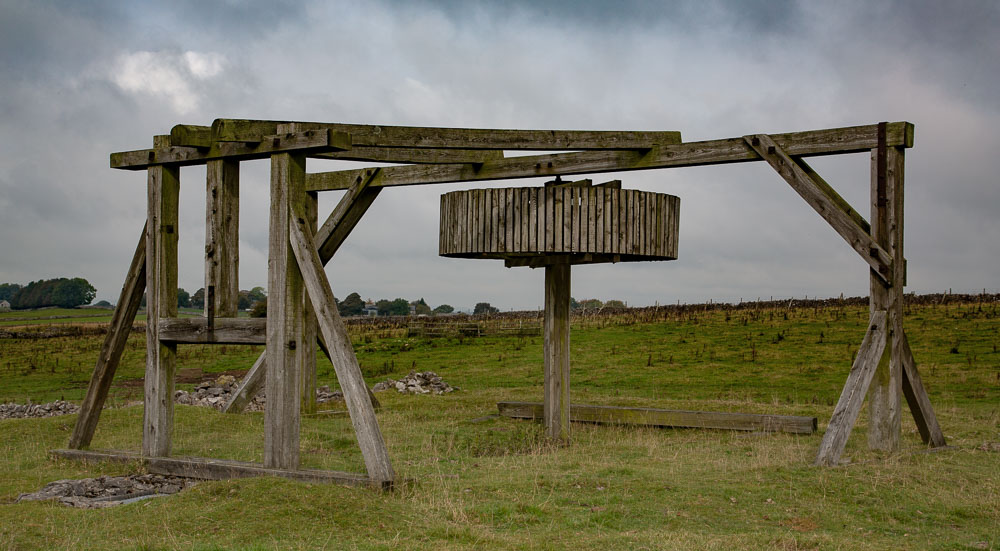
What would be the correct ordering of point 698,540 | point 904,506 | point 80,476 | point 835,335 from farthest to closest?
point 835,335
point 80,476
point 904,506
point 698,540

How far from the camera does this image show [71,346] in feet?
137

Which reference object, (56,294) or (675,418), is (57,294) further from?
(675,418)

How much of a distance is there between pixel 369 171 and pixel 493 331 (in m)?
23.4

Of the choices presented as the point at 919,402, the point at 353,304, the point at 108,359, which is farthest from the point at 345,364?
the point at 353,304

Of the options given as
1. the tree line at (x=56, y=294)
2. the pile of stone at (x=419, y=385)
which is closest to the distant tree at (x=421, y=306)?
the tree line at (x=56, y=294)

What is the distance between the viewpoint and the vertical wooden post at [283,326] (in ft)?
31.2

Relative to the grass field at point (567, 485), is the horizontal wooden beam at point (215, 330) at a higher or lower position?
higher

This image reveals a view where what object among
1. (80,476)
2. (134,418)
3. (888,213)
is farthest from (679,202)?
(134,418)

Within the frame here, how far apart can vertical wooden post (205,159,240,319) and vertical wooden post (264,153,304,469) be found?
105 cm

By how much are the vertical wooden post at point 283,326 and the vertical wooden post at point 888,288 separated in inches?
280

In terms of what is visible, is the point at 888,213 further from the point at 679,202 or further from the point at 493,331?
the point at 493,331

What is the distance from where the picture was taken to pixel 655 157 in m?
12.3

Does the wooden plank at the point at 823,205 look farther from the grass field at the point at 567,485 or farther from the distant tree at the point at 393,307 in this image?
the distant tree at the point at 393,307

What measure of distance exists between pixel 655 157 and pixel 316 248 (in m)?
4.77
